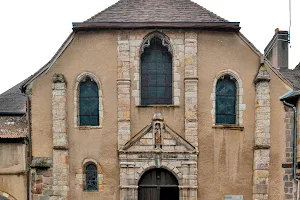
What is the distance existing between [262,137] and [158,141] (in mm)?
3139

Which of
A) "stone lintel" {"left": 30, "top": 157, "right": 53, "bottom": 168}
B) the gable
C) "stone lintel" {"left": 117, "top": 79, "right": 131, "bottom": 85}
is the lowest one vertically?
"stone lintel" {"left": 30, "top": 157, "right": 53, "bottom": 168}

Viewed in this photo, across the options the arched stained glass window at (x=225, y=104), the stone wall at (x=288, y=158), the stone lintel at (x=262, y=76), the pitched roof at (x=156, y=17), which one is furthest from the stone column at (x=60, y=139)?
the stone wall at (x=288, y=158)

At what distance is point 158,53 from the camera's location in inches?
547

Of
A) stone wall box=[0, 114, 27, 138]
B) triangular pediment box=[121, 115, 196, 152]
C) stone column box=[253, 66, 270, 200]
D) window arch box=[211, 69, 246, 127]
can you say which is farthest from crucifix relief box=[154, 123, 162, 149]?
stone wall box=[0, 114, 27, 138]

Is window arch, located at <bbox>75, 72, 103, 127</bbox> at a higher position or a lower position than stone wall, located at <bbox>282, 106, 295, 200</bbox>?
higher

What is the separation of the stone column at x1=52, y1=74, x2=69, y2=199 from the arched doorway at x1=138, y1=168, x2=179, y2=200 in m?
2.31

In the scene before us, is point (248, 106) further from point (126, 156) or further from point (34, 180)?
point (34, 180)

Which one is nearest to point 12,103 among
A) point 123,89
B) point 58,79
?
point 58,79

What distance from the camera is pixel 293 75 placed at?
16016 mm

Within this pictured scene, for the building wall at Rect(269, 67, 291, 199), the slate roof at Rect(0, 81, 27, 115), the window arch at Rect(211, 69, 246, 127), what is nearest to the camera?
the building wall at Rect(269, 67, 291, 199)

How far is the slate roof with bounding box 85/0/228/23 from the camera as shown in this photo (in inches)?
545

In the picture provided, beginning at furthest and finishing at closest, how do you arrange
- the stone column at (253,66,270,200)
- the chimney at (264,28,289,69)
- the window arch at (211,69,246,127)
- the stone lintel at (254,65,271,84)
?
the chimney at (264,28,289,69), the window arch at (211,69,246,127), the stone lintel at (254,65,271,84), the stone column at (253,66,270,200)

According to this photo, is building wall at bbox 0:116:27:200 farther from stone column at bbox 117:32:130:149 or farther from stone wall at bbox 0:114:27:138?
stone column at bbox 117:32:130:149

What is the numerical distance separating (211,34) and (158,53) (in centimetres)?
175
